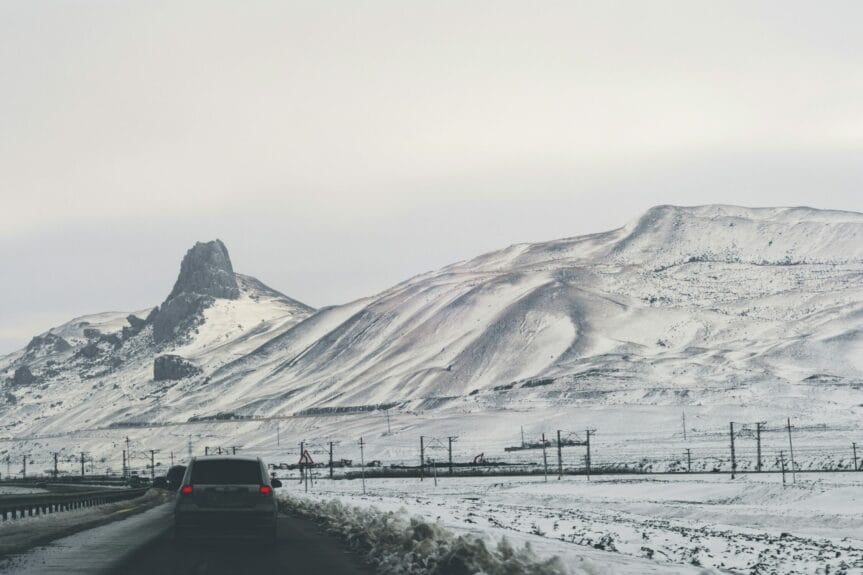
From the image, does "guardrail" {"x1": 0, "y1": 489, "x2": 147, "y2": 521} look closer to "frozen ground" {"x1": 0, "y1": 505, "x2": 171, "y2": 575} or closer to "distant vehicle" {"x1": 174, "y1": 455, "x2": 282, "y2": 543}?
"frozen ground" {"x1": 0, "y1": 505, "x2": 171, "y2": 575}

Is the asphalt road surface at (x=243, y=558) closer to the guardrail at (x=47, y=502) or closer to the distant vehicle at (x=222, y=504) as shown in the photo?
the distant vehicle at (x=222, y=504)

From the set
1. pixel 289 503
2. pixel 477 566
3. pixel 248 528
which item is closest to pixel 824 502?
pixel 289 503

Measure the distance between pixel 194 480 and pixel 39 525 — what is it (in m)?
25.7

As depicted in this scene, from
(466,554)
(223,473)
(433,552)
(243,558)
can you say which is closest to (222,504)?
(223,473)

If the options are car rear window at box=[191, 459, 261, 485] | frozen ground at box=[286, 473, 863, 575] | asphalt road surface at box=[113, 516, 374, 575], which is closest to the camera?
asphalt road surface at box=[113, 516, 374, 575]

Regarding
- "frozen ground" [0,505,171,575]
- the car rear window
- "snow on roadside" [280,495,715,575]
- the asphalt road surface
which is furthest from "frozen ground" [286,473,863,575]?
"frozen ground" [0,505,171,575]

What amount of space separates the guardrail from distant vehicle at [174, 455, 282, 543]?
99.1ft

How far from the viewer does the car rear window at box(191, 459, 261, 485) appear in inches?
1364

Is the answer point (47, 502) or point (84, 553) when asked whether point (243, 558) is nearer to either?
point (84, 553)

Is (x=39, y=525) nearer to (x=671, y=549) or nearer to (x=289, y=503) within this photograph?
(x=289, y=503)

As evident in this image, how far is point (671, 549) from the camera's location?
37.7 m

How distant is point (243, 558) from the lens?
31484 millimetres

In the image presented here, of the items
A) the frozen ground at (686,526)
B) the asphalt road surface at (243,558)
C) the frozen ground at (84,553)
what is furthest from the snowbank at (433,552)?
the frozen ground at (84,553)

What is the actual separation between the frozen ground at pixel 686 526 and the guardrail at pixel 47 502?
16.1 metres
